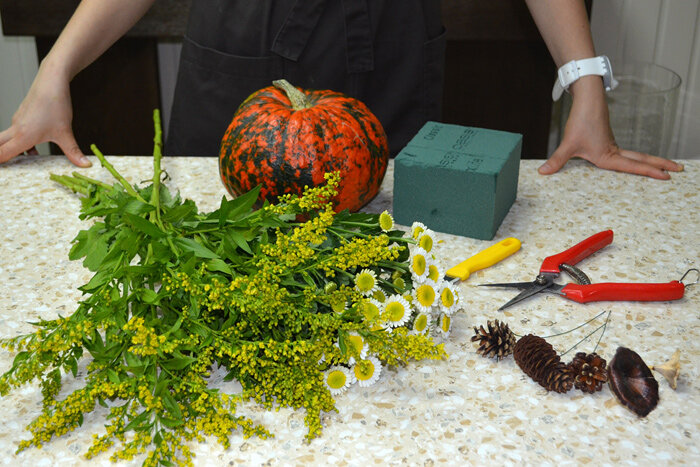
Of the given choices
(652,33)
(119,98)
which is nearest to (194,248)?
(119,98)

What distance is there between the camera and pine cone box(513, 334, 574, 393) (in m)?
0.76

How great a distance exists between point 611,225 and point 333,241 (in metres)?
0.51

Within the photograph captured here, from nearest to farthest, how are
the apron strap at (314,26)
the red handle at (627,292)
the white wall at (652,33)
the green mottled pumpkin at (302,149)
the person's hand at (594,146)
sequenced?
the red handle at (627,292) → the green mottled pumpkin at (302,149) → the person's hand at (594,146) → the apron strap at (314,26) → the white wall at (652,33)

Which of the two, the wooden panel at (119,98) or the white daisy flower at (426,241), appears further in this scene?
the wooden panel at (119,98)

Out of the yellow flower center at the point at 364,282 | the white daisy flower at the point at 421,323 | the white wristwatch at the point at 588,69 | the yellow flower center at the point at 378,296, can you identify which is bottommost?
the white daisy flower at the point at 421,323

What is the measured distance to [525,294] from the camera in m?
0.93

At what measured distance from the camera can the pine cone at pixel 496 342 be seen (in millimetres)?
812

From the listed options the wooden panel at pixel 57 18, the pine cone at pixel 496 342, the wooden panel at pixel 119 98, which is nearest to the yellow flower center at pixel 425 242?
the pine cone at pixel 496 342

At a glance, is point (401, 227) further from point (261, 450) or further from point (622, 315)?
point (261, 450)

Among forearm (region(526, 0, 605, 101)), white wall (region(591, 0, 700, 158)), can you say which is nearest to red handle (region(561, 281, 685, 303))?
forearm (region(526, 0, 605, 101))

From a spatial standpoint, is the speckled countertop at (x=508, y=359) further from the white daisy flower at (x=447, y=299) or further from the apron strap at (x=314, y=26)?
the apron strap at (x=314, y=26)

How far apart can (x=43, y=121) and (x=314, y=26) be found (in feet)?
1.85

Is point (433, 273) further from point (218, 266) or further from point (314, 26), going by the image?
point (314, 26)

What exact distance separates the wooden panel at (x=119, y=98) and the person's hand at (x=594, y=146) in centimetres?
160
